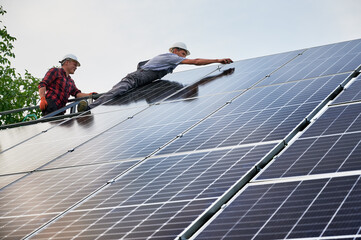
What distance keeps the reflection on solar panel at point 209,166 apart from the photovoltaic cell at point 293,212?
0.01 metres

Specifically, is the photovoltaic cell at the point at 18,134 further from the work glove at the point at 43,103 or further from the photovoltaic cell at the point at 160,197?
the photovoltaic cell at the point at 160,197

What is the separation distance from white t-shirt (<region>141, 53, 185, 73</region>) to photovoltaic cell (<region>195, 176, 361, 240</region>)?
32.8ft

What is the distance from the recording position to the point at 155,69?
661 inches

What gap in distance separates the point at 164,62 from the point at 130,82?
102 cm

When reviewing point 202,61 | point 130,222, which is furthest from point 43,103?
point 130,222

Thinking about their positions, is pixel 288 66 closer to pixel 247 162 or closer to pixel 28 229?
pixel 247 162

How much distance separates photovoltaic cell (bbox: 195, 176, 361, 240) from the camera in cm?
535

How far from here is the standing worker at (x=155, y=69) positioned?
16000 millimetres

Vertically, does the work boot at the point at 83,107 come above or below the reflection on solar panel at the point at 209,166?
above

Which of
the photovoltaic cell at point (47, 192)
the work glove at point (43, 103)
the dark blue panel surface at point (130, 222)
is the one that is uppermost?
the work glove at point (43, 103)

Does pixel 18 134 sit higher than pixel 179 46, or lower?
lower

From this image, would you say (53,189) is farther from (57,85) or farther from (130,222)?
(57,85)

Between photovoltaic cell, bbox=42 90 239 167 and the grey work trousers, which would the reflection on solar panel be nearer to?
photovoltaic cell, bbox=42 90 239 167

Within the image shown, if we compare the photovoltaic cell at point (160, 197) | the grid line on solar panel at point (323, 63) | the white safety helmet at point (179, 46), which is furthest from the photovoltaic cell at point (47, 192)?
the white safety helmet at point (179, 46)
